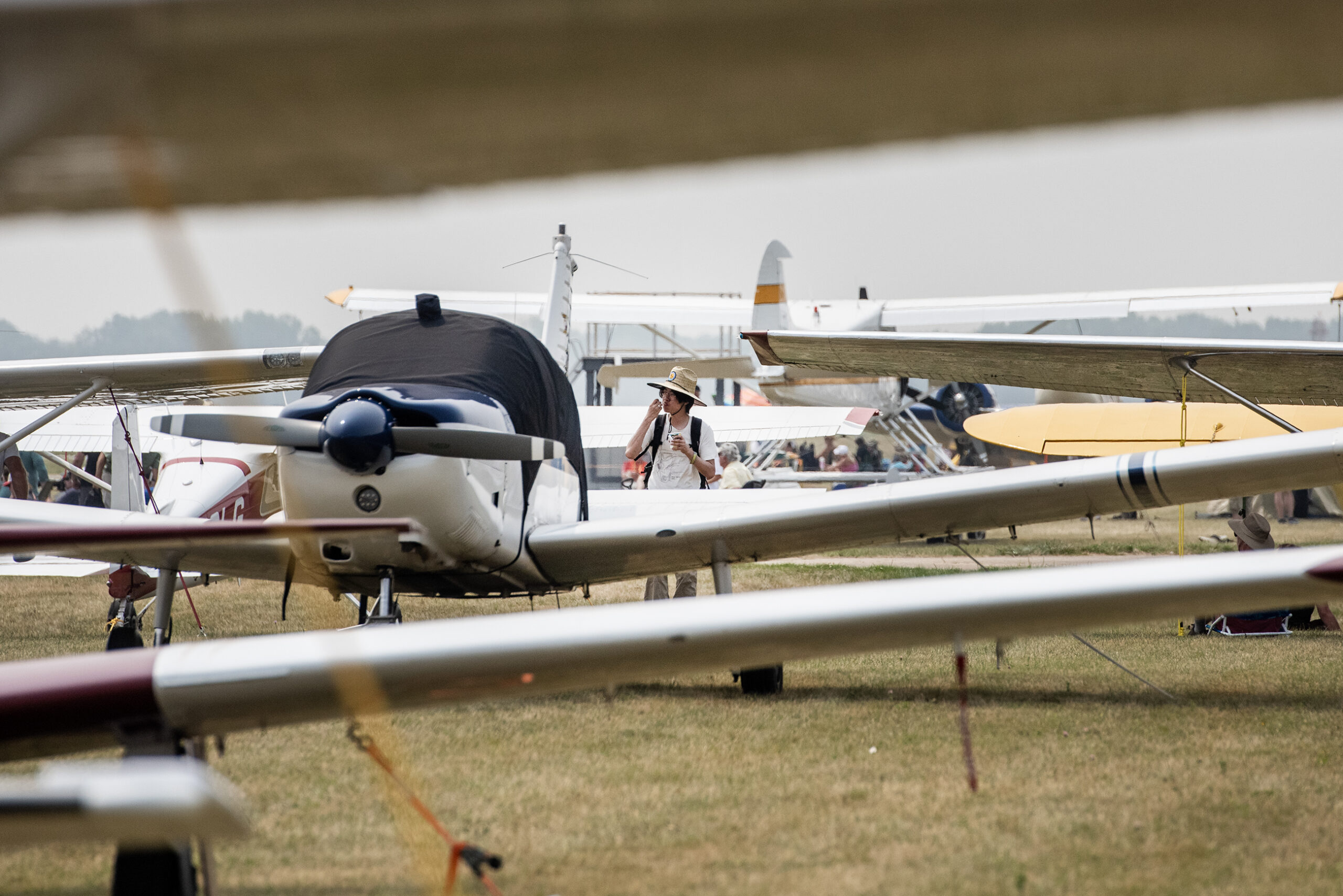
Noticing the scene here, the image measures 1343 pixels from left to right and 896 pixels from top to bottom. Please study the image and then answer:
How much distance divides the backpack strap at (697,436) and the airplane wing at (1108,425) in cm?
667

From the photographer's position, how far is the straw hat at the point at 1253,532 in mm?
8602

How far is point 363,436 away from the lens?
4.83 metres

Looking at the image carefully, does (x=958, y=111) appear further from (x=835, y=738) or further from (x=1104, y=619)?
(x=835, y=738)

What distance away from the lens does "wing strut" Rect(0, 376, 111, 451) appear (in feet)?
24.2

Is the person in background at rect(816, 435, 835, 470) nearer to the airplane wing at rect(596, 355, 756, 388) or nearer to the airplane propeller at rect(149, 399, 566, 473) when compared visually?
the airplane wing at rect(596, 355, 756, 388)

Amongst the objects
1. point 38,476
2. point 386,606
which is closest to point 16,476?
point 38,476

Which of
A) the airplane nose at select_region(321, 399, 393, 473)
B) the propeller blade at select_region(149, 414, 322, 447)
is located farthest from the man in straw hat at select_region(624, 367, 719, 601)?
the propeller blade at select_region(149, 414, 322, 447)

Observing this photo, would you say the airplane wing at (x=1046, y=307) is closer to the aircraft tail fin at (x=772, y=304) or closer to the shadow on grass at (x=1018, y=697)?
the aircraft tail fin at (x=772, y=304)

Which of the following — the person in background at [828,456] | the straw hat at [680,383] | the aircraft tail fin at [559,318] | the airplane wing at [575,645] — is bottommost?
the person in background at [828,456]

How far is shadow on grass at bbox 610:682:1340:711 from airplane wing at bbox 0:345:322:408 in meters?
3.29

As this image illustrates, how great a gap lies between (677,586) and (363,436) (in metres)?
3.45

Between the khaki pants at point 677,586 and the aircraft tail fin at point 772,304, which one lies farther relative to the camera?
the aircraft tail fin at point 772,304

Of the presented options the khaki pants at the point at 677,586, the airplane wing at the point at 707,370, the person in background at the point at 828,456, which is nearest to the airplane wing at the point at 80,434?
the airplane wing at the point at 707,370

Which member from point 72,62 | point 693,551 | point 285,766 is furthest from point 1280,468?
point 72,62
